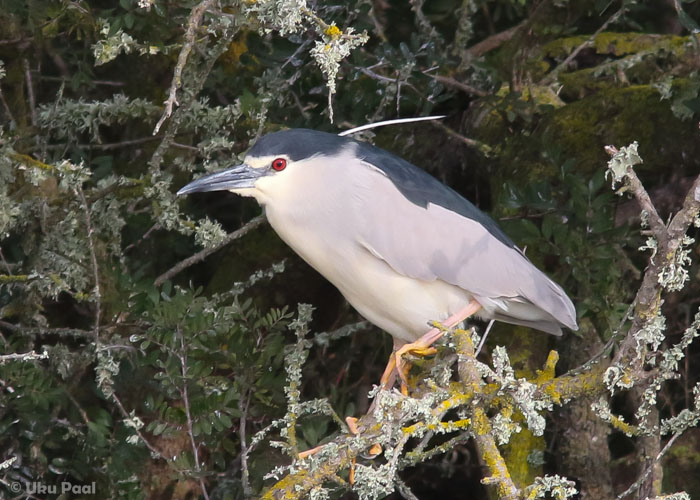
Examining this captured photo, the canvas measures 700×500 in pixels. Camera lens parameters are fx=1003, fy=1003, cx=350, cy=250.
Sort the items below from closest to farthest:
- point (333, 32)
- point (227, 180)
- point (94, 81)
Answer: point (333, 32) < point (227, 180) < point (94, 81)

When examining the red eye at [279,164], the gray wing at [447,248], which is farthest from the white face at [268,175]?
the gray wing at [447,248]

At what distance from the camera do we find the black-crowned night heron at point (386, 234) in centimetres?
230

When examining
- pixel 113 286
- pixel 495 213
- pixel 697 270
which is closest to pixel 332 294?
pixel 495 213

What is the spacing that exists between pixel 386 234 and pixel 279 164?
0.96 ft

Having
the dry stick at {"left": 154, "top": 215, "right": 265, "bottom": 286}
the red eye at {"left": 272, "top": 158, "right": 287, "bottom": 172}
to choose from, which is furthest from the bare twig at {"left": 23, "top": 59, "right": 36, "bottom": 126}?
the red eye at {"left": 272, "top": 158, "right": 287, "bottom": 172}

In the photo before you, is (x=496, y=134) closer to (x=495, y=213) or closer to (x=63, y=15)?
(x=495, y=213)

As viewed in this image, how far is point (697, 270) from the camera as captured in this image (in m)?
2.45

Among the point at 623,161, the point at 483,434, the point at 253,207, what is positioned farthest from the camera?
the point at 253,207

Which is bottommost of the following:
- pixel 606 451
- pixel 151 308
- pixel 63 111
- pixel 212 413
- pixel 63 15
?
Result: pixel 606 451

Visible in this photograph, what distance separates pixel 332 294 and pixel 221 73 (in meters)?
0.78

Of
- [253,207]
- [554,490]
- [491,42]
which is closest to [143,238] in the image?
[253,207]

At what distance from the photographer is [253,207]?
10.1 ft

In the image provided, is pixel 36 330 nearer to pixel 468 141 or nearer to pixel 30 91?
pixel 30 91

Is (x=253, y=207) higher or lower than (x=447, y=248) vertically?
lower
